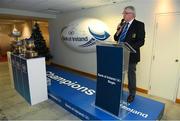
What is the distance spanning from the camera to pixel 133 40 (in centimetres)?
228

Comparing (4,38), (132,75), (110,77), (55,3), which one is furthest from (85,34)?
(4,38)

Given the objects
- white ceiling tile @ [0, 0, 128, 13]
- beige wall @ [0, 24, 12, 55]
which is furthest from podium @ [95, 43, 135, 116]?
beige wall @ [0, 24, 12, 55]

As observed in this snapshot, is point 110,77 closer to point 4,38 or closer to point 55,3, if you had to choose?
point 55,3

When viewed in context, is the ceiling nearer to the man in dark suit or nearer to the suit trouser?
the man in dark suit

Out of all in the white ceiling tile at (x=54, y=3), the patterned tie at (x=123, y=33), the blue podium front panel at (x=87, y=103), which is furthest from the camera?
the white ceiling tile at (x=54, y=3)

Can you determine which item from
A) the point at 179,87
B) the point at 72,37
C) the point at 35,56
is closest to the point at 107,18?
the point at 72,37

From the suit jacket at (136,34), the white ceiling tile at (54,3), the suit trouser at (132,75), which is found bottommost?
the suit trouser at (132,75)

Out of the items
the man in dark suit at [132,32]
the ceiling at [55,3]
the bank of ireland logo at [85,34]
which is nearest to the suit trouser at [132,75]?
the man in dark suit at [132,32]

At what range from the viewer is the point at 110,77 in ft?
6.51

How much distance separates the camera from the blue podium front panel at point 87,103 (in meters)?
2.14

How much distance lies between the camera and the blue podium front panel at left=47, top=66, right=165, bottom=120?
214 cm

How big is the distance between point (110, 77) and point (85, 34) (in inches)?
97.8

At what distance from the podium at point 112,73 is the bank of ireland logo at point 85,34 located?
1.80 meters

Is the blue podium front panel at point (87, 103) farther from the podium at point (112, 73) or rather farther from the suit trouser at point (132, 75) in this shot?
the suit trouser at point (132, 75)
